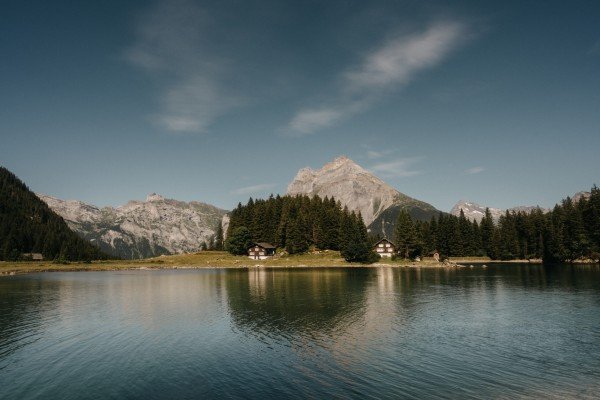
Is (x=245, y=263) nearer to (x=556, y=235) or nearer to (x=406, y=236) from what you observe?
(x=406, y=236)

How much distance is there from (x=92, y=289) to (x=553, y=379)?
295 ft

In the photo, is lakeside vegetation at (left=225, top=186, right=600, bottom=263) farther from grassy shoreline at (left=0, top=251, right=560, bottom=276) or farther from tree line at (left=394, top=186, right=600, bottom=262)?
grassy shoreline at (left=0, top=251, right=560, bottom=276)

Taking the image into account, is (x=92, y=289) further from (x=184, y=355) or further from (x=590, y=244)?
(x=590, y=244)

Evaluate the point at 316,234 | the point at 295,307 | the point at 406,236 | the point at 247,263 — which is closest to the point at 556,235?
the point at 406,236

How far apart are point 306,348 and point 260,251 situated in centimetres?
15409

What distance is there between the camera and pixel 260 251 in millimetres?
186750

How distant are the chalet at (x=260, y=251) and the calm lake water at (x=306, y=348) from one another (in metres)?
120

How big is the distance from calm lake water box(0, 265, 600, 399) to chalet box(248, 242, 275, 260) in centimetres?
12010

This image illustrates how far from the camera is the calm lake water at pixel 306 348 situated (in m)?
24.7

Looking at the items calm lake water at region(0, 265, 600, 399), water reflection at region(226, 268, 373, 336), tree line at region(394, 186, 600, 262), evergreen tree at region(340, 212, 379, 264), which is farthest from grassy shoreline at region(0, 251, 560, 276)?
calm lake water at region(0, 265, 600, 399)

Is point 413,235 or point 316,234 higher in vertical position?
point 316,234

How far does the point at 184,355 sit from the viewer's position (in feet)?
109

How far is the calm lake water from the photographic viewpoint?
24719 mm

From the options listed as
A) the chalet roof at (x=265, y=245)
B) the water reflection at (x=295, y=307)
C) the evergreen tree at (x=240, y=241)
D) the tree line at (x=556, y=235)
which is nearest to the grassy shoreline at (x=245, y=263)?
the evergreen tree at (x=240, y=241)
